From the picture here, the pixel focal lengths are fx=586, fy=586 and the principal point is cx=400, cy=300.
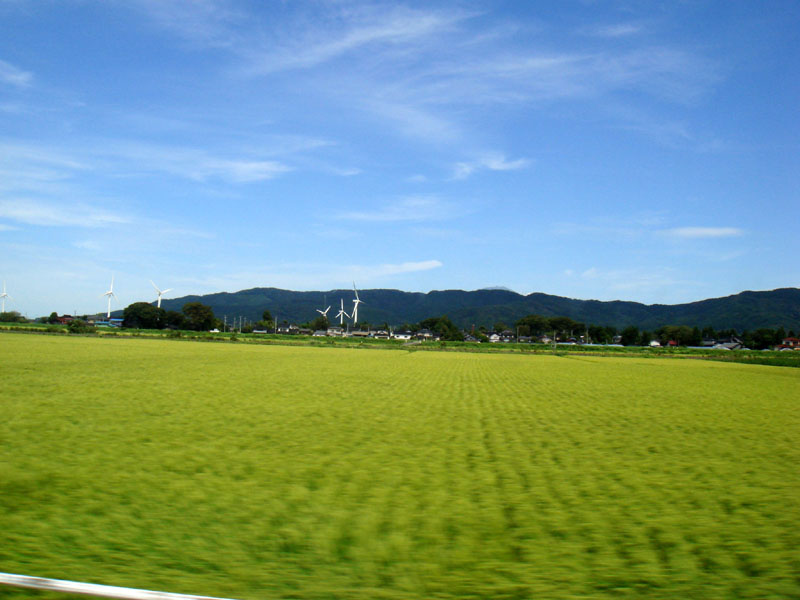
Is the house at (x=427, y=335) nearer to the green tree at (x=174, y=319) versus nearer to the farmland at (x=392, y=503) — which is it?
the green tree at (x=174, y=319)

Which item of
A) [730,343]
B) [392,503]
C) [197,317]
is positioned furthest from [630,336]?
Answer: [392,503]

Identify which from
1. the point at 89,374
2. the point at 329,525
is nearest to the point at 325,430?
the point at 329,525

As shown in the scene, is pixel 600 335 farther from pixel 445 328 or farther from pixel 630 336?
pixel 445 328

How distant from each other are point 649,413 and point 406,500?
34.7 feet

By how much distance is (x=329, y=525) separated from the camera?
194 inches

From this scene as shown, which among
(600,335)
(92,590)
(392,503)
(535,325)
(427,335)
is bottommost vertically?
(392,503)

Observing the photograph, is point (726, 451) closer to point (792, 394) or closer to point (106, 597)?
point (106, 597)

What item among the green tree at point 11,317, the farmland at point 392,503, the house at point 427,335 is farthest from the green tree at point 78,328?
the house at point 427,335

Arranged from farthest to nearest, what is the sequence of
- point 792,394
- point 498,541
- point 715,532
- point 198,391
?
point 792,394 < point 198,391 < point 715,532 < point 498,541

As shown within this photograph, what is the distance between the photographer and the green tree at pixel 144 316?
126 m

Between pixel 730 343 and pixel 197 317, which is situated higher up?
pixel 197 317

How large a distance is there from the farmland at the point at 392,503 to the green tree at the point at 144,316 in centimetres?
12272

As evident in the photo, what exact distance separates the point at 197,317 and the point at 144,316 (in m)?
10.8

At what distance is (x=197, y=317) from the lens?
425 feet
